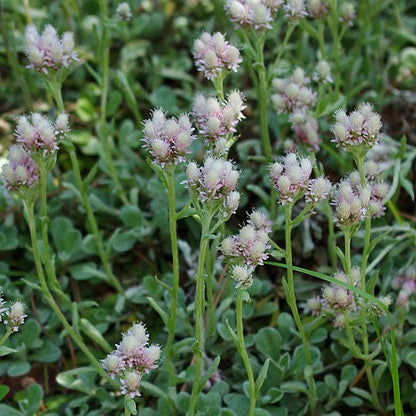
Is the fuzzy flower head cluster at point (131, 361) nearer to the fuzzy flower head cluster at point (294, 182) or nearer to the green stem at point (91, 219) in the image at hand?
the fuzzy flower head cluster at point (294, 182)

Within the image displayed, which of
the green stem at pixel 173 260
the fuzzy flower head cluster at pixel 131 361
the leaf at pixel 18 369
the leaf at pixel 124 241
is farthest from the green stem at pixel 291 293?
the leaf at pixel 18 369

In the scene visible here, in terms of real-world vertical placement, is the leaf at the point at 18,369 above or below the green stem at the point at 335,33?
below

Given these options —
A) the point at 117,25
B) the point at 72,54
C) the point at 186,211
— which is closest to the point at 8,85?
the point at 117,25

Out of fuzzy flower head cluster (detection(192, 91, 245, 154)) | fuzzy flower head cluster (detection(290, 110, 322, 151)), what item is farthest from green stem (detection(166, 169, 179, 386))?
fuzzy flower head cluster (detection(290, 110, 322, 151))

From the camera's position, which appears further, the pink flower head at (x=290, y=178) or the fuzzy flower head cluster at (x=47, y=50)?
the fuzzy flower head cluster at (x=47, y=50)

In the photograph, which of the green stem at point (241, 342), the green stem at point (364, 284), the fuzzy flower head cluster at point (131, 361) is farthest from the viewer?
the green stem at point (364, 284)

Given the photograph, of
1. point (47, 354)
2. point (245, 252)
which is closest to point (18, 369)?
point (47, 354)

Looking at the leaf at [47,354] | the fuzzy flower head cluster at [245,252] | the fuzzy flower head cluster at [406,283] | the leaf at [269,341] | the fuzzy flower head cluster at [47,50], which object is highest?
the fuzzy flower head cluster at [47,50]

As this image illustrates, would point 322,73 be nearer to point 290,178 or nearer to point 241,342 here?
point 290,178
